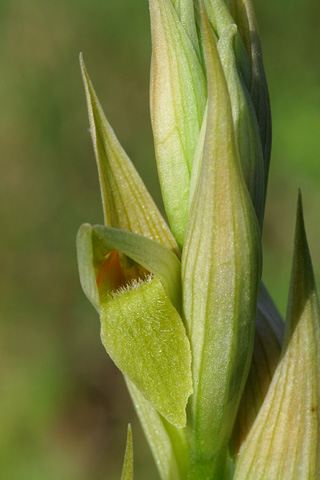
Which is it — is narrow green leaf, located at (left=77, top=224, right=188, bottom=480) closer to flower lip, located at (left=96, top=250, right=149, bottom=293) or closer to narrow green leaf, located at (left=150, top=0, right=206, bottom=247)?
flower lip, located at (left=96, top=250, right=149, bottom=293)

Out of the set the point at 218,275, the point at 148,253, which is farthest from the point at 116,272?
the point at 218,275

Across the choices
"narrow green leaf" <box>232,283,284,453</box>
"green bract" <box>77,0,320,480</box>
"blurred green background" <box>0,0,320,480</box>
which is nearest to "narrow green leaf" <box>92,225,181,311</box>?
"green bract" <box>77,0,320,480</box>

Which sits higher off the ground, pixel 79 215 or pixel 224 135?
pixel 224 135

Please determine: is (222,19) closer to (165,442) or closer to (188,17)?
(188,17)

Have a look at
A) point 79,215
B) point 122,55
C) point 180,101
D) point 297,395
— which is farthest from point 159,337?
point 122,55

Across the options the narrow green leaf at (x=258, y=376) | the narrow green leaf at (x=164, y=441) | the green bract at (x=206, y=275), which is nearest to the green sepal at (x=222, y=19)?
the green bract at (x=206, y=275)

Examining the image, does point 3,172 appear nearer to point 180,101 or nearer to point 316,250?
point 316,250
